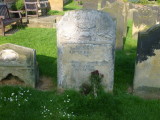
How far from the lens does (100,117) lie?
4.19 metres

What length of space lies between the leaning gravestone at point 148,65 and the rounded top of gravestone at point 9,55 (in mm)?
2494

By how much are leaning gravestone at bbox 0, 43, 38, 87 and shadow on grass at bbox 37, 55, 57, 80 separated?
85cm

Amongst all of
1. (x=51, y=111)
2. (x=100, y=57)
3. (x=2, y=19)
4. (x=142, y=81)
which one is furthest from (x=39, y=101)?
(x=2, y=19)

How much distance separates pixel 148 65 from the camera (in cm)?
495

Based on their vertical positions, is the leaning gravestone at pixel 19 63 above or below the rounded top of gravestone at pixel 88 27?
below

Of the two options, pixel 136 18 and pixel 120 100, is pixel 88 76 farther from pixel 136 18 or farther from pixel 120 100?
pixel 136 18

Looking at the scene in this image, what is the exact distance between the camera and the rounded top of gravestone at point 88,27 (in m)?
4.71

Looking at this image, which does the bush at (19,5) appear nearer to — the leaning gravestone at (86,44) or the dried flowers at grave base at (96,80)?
the leaning gravestone at (86,44)

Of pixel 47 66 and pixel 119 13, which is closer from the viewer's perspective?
pixel 47 66

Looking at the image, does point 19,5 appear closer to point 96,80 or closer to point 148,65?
point 96,80

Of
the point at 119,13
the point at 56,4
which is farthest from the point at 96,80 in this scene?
the point at 56,4

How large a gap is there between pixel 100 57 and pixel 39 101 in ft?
4.71

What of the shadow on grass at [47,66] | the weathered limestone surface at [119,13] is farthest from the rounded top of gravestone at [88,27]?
the weathered limestone surface at [119,13]

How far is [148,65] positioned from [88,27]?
1.43 metres
